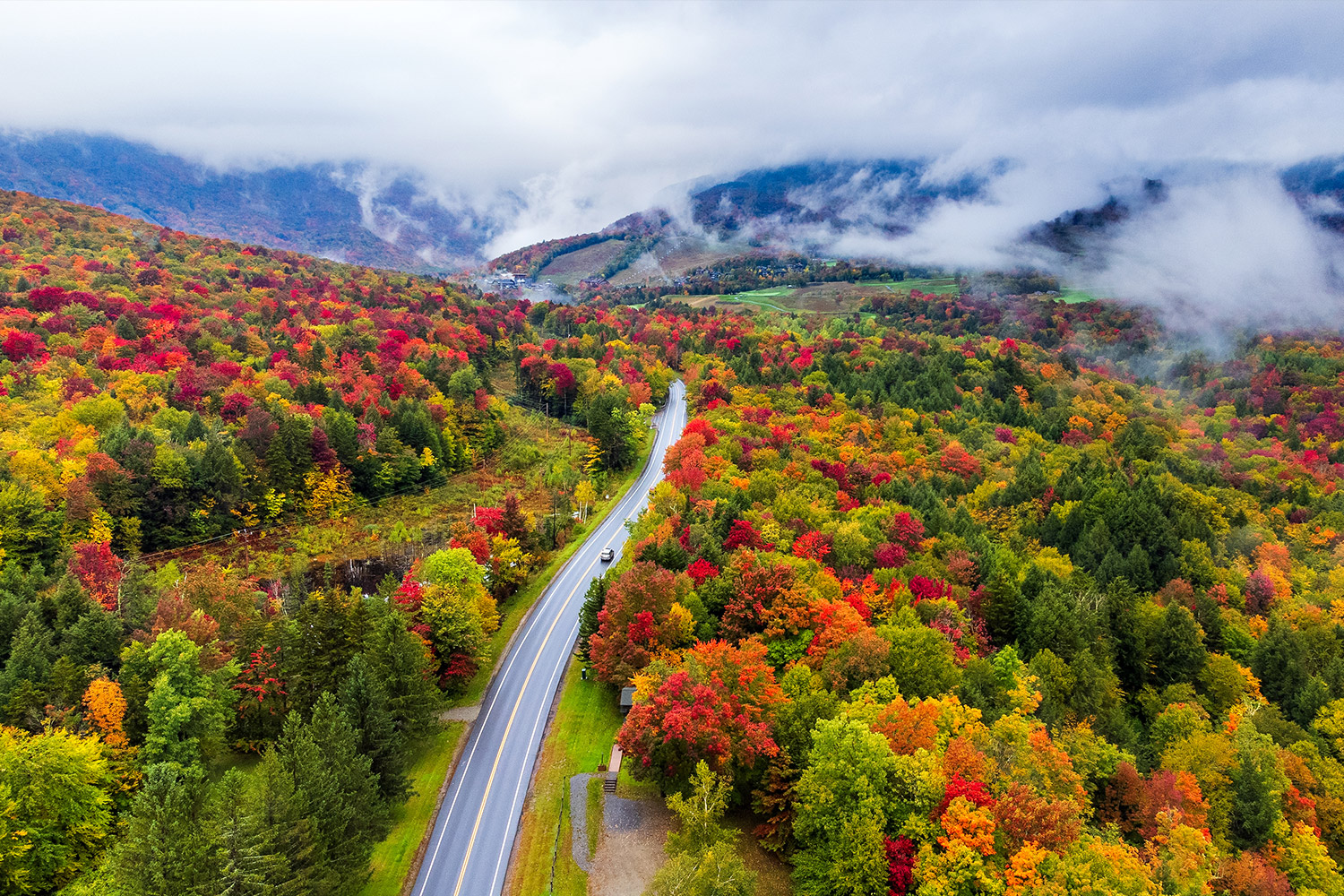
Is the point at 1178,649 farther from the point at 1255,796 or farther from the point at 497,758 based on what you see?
the point at 497,758

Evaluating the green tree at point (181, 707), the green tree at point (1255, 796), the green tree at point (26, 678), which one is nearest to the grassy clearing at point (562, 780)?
the green tree at point (181, 707)

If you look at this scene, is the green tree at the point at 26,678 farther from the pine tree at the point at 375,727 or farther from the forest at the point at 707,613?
the pine tree at the point at 375,727

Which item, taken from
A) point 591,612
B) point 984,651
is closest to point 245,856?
point 591,612

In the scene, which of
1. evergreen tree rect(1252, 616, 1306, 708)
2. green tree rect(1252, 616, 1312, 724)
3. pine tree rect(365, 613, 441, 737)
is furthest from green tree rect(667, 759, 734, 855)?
evergreen tree rect(1252, 616, 1306, 708)

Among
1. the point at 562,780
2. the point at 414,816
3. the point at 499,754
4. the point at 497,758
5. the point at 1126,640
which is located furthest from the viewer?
the point at 1126,640

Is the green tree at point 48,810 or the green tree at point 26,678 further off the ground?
the green tree at point 26,678

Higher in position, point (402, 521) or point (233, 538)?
point (233, 538)

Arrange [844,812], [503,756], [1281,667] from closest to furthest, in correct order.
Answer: [844,812] → [503,756] → [1281,667]

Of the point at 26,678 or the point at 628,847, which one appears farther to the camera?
the point at 628,847
